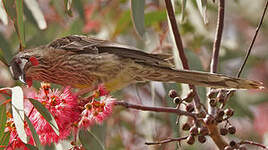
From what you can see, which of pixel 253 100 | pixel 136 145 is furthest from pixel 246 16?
pixel 136 145

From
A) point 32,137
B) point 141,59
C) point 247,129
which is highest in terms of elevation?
point 141,59

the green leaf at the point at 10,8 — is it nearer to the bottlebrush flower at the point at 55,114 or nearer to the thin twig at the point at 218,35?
the bottlebrush flower at the point at 55,114

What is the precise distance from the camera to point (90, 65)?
2.96 meters

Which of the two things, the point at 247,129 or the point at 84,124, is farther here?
the point at 247,129

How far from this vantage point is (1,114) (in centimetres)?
228

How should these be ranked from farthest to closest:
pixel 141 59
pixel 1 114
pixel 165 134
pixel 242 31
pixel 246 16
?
pixel 242 31 → pixel 246 16 → pixel 165 134 → pixel 141 59 → pixel 1 114

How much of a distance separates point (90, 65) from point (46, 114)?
80 cm

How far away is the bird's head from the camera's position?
2761 mm

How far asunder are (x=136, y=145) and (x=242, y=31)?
1.95 meters

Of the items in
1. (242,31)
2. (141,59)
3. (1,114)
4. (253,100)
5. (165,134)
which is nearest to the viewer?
(1,114)

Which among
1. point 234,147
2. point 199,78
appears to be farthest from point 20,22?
point 234,147

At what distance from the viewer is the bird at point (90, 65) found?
2809 millimetres

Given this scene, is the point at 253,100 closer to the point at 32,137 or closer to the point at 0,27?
the point at 0,27

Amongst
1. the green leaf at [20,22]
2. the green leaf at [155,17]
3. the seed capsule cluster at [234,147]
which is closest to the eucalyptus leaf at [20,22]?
the green leaf at [20,22]
